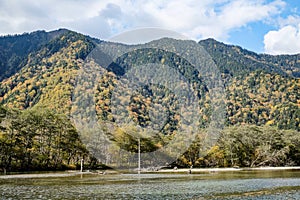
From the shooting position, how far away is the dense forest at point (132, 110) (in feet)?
189

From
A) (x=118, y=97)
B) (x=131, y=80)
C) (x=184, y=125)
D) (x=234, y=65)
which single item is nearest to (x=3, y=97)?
(x=131, y=80)

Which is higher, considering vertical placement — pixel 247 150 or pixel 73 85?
pixel 73 85

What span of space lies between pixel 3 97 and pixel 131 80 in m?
39.2

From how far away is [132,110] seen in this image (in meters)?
92.1

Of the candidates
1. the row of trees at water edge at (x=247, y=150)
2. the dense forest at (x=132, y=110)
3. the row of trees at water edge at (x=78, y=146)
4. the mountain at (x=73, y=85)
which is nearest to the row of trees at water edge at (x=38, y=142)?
the row of trees at water edge at (x=78, y=146)

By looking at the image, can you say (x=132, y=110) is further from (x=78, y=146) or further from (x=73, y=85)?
(x=78, y=146)

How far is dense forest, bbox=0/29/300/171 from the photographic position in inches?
2274

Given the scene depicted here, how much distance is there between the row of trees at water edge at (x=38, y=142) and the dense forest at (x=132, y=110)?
0.13m

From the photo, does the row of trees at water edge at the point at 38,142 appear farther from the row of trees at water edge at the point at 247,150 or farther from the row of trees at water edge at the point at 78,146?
the row of trees at water edge at the point at 247,150

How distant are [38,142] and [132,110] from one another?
35583mm

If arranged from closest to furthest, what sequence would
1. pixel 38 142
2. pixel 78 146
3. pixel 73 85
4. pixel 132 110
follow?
pixel 38 142 < pixel 78 146 < pixel 132 110 < pixel 73 85

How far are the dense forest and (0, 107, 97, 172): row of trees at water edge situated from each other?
13 centimetres

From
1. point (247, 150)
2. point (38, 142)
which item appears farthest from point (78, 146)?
point (247, 150)

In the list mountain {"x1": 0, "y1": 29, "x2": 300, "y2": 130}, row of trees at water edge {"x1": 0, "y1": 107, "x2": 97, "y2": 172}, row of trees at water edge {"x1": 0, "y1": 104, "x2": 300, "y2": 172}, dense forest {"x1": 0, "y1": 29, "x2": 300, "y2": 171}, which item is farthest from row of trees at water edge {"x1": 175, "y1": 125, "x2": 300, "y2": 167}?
mountain {"x1": 0, "y1": 29, "x2": 300, "y2": 130}
